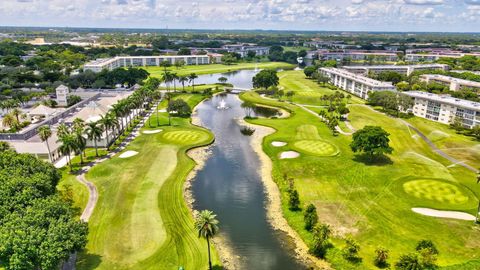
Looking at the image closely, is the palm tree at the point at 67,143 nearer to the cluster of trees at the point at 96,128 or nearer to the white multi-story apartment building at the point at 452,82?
the cluster of trees at the point at 96,128

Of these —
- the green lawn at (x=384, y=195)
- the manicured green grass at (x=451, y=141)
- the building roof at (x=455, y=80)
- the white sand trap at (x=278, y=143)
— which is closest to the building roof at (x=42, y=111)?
the green lawn at (x=384, y=195)

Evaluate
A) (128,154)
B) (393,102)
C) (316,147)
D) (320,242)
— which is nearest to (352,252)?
(320,242)

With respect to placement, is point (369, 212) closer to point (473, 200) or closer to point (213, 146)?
point (473, 200)

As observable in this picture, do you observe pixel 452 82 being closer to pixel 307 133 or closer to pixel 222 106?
pixel 307 133

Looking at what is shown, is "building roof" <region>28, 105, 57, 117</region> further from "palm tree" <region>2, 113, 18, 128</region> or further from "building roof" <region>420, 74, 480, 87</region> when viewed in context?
"building roof" <region>420, 74, 480, 87</region>

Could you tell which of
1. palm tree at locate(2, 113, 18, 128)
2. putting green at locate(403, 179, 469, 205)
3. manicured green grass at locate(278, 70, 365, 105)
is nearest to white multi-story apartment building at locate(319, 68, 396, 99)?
manicured green grass at locate(278, 70, 365, 105)

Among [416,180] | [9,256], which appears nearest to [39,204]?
[9,256]
